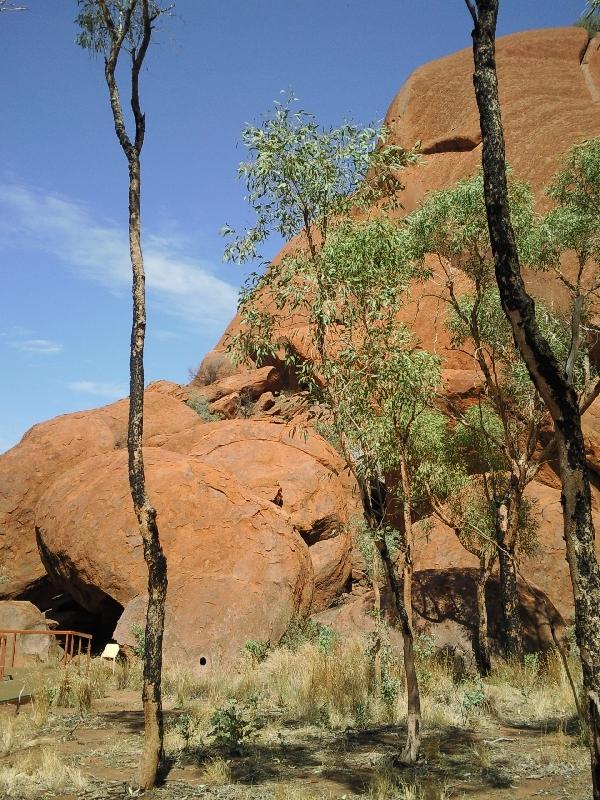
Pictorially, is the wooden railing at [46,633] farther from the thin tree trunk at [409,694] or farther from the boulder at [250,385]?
the boulder at [250,385]

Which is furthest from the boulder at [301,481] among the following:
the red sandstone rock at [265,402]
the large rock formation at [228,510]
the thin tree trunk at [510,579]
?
the red sandstone rock at [265,402]

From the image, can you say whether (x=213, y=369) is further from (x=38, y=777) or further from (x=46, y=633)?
(x=38, y=777)

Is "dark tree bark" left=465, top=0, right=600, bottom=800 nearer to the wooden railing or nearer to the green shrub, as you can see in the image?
the wooden railing

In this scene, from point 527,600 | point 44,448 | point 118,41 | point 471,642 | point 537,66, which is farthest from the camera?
point 537,66

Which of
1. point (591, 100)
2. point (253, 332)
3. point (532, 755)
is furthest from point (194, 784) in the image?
point (591, 100)

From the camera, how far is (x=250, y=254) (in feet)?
36.2

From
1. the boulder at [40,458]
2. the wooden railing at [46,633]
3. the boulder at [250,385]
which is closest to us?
the wooden railing at [46,633]

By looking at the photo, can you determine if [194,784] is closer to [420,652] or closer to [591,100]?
[420,652]

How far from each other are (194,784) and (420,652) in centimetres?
778

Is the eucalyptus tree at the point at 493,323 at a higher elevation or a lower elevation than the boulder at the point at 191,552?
higher

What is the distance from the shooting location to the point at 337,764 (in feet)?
29.9

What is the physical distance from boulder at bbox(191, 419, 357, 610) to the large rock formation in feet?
0.15

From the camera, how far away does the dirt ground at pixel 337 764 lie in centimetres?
786

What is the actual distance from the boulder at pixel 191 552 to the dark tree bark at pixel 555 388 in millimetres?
11267
